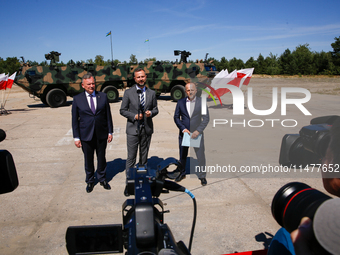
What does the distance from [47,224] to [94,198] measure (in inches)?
30.7

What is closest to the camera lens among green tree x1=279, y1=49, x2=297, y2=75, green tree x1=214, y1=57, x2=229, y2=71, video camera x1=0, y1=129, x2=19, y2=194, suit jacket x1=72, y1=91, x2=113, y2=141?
video camera x1=0, y1=129, x2=19, y2=194

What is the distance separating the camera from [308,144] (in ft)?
5.60

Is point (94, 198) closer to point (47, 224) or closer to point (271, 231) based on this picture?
point (47, 224)

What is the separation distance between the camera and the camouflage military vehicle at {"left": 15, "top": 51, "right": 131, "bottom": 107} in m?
14.5

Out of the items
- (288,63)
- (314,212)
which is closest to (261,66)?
(288,63)

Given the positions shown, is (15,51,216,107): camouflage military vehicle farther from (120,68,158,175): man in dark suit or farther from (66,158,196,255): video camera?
(66,158,196,255): video camera

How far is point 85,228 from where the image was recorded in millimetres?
1242

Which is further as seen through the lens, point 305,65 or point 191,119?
point 305,65

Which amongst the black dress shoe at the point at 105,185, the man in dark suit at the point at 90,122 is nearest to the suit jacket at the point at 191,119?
the man in dark suit at the point at 90,122

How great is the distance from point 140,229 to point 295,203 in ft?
2.31

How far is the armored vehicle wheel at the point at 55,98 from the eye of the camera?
14466mm

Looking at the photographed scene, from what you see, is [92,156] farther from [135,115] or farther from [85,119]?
[135,115]

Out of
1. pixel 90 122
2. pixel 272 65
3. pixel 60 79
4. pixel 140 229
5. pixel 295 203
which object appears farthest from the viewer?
pixel 272 65

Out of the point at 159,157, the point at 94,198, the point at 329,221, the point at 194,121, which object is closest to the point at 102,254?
the point at 329,221
